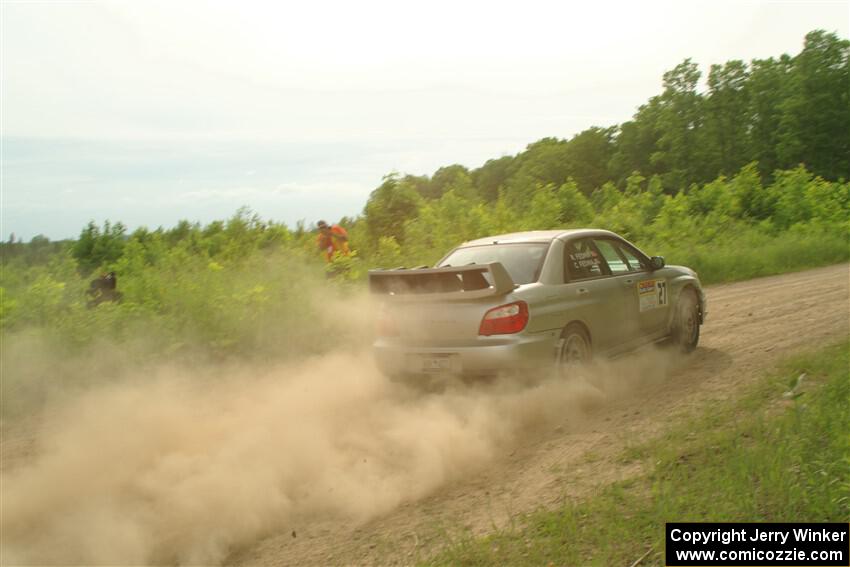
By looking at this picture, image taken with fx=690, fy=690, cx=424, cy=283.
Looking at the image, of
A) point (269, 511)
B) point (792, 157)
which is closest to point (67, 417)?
point (269, 511)

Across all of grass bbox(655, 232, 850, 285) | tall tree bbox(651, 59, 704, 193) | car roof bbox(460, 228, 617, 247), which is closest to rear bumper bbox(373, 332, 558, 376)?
car roof bbox(460, 228, 617, 247)

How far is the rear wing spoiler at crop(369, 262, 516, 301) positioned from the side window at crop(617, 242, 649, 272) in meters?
2.24

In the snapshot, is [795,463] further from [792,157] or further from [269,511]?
[792,157]

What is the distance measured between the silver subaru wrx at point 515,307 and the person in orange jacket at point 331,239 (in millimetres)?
6344

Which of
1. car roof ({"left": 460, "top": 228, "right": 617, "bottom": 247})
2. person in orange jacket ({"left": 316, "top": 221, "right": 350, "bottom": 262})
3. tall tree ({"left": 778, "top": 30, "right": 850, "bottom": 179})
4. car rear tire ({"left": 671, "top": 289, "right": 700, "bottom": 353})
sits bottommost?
car rear tire ({"left": 671, "top": 289, "right": 700, "bottom": 353})

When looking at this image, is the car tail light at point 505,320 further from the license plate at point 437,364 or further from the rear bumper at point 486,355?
the license plate at point 437,364

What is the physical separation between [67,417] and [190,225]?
1860 cm

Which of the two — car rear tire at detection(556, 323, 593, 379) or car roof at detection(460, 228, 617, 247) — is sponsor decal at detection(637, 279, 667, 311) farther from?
car rear tire at detection(556, 323, 593, 379)

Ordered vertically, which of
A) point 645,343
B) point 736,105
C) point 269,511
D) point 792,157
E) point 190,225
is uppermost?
point 736,105

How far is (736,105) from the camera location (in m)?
74.3

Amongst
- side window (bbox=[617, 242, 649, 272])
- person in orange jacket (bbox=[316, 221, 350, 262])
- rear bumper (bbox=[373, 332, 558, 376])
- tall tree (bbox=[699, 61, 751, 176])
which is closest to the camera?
rear bumper (bbox=[373, 332, 558, 376])

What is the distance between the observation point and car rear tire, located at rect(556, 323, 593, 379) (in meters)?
6.52

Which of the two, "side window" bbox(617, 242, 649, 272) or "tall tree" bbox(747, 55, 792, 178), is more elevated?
"tall tree" bbox(747, 55, 792, 178)

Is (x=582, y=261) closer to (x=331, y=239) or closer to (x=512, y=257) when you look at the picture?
(x=512, y=257)
